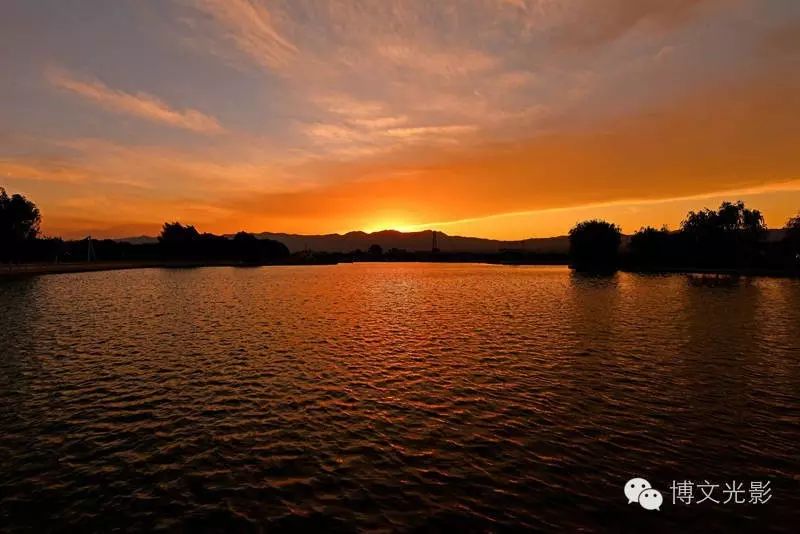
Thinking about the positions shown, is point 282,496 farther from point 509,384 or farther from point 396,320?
point 396,320

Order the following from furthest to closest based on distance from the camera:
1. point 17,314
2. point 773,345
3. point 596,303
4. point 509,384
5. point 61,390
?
point 596,303
point 17,314
point 773,345
point 509,384
point 61,390

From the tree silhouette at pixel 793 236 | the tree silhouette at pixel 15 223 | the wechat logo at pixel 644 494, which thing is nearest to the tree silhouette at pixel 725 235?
the tree silhouette at pixel 793 236

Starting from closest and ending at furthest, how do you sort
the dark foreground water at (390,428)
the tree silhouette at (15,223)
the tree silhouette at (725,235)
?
1. the dark foreground water at (390,428)
2. the tree silhouette at (15,223)
3. the tree silhouette at (725,235)

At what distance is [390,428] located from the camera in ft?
71.6

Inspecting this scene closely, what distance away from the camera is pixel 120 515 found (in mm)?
14367

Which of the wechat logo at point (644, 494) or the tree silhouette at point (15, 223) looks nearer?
the wechat logo at point (644, 494)

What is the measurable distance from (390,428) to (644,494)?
11.9 metres

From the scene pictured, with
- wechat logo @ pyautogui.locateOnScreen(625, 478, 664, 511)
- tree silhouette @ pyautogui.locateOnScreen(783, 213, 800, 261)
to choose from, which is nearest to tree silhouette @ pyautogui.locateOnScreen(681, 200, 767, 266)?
tree silhouette @ pyautogui.locateOnScreen(783, 213, 800, 261)

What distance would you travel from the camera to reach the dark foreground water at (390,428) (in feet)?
48.4

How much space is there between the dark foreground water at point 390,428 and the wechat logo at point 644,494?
415 mm

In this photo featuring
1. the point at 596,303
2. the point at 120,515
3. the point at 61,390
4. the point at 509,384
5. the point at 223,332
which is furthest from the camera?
the point at 596,303

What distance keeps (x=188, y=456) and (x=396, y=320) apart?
4173cm

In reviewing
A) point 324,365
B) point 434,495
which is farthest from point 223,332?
point 434,495

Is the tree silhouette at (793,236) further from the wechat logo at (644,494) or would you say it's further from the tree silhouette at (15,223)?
the tree silhouette at (15,223)
